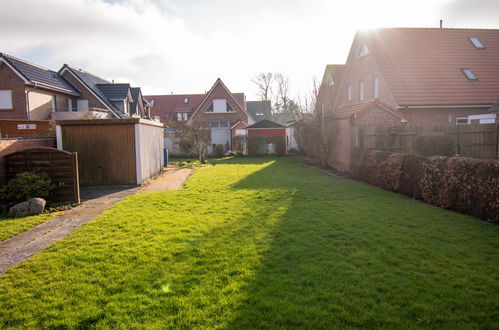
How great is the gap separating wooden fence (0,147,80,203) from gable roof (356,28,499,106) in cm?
1643

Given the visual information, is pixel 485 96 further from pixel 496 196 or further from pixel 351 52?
pixel 496 196

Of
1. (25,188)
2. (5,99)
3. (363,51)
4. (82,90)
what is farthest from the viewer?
(82,90)

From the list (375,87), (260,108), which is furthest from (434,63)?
(260,108)

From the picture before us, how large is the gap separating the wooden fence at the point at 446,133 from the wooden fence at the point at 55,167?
34.4ft

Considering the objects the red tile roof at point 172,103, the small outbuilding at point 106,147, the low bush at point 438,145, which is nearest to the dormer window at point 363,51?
the low bush at point 438,145

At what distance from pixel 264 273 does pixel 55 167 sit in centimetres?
728

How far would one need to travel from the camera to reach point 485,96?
1877 centimetres

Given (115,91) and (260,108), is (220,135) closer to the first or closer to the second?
(115,91)

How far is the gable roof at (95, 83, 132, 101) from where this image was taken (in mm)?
29317

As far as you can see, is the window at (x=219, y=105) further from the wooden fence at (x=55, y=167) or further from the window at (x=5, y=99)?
the wooden fence at (x=55, y=167)

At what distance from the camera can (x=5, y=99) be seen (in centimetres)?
2180

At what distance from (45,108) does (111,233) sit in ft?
72.2

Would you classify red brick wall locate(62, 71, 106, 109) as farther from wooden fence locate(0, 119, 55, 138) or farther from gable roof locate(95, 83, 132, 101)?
wooden fence locate(0, 119, 55, 138)

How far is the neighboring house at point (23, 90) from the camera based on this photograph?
21.4m
